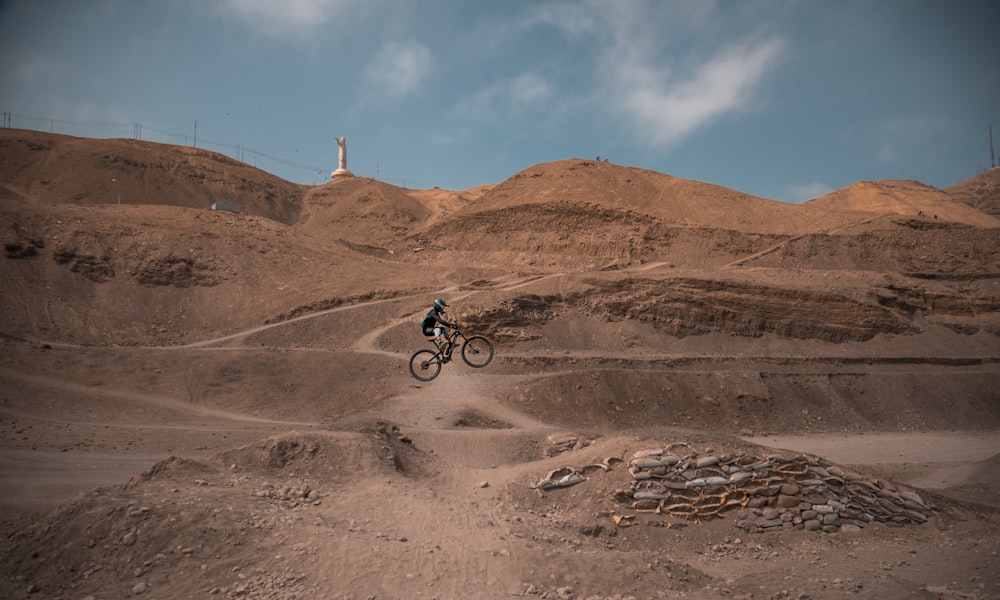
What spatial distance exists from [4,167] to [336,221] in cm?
3193

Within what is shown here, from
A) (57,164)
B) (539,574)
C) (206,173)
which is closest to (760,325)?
(539,574)

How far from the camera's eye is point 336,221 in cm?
7588

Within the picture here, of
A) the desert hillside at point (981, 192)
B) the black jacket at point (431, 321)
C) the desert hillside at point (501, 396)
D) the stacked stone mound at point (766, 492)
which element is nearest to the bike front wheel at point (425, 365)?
the black jacket at point (431, 321)

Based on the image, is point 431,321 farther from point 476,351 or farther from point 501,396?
point 501,396

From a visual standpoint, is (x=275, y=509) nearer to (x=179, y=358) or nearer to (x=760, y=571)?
(x=760, y=571)

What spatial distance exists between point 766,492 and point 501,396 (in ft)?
51.3

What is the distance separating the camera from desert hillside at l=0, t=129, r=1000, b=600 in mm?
10281

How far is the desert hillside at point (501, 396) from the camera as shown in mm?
10281

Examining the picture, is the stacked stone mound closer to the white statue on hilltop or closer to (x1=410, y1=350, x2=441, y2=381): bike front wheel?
(x1=410, y1=350, x2=441, y2=381): bike front wheel

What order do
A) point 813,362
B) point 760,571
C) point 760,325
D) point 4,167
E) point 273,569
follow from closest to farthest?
1. point 273,569
2. point 760,571
3. point 813,362
4. point 760,325
5. point 4,167

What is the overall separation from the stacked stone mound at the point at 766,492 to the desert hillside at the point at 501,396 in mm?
58

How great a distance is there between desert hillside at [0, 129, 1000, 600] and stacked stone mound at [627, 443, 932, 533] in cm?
6

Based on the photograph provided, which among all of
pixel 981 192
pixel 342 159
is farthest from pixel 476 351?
pixel 981 192

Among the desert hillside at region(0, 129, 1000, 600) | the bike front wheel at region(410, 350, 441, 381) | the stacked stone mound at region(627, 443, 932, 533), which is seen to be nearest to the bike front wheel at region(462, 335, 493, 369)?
the bike front wheel at region(410, 350, 441, 381)
